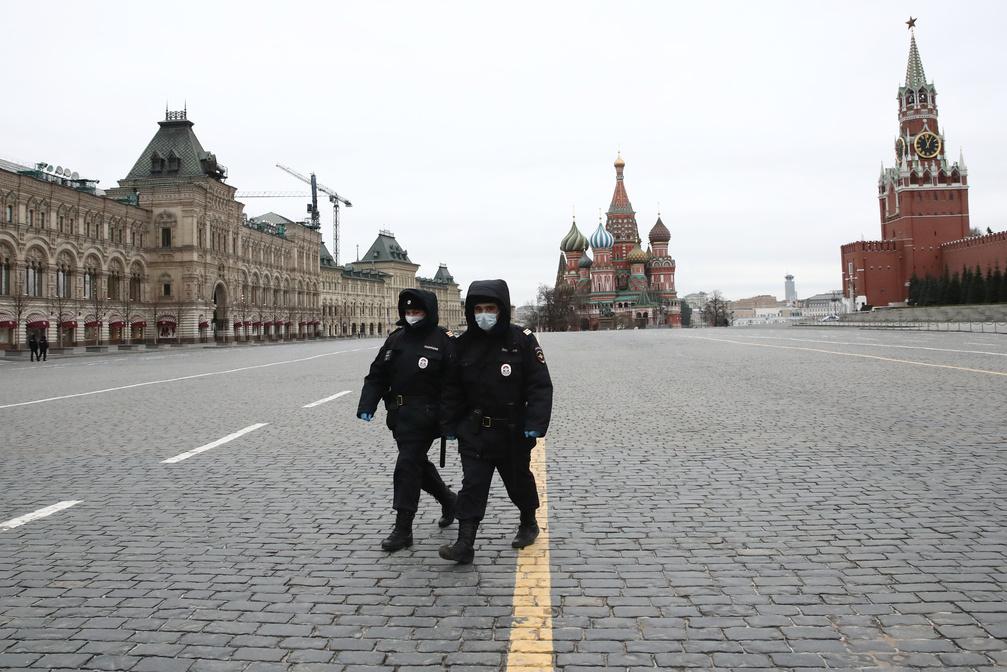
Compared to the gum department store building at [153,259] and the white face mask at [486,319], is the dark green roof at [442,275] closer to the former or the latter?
the gum department store building at [153,259]

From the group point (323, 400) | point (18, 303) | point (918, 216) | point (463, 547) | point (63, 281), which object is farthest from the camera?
point (918, 216)

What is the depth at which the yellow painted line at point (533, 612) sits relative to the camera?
3.38 m

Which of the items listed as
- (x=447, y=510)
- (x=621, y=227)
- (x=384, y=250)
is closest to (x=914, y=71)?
(x=621, y=227)

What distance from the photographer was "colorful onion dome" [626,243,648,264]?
154 meters

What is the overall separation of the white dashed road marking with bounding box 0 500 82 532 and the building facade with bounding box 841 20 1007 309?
121684 millimetres

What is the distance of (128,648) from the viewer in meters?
3.56

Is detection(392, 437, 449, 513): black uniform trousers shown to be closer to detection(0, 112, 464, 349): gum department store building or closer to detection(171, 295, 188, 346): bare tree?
detection(0, 112, 464, 349): gum department store building

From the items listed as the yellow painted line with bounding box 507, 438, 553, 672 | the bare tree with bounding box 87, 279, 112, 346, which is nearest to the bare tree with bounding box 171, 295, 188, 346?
the bare tree with bounding box 87, 279, 112, 346

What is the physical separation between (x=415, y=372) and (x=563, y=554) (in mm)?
1502

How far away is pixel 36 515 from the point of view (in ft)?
19.6

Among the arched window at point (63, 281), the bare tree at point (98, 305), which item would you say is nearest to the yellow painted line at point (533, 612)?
the arched window at point (63, 281)

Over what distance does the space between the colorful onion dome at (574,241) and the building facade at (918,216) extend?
199 feet

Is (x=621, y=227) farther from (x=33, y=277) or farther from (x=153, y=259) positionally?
(x=33, y=277)

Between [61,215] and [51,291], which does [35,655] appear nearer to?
[51,291]
